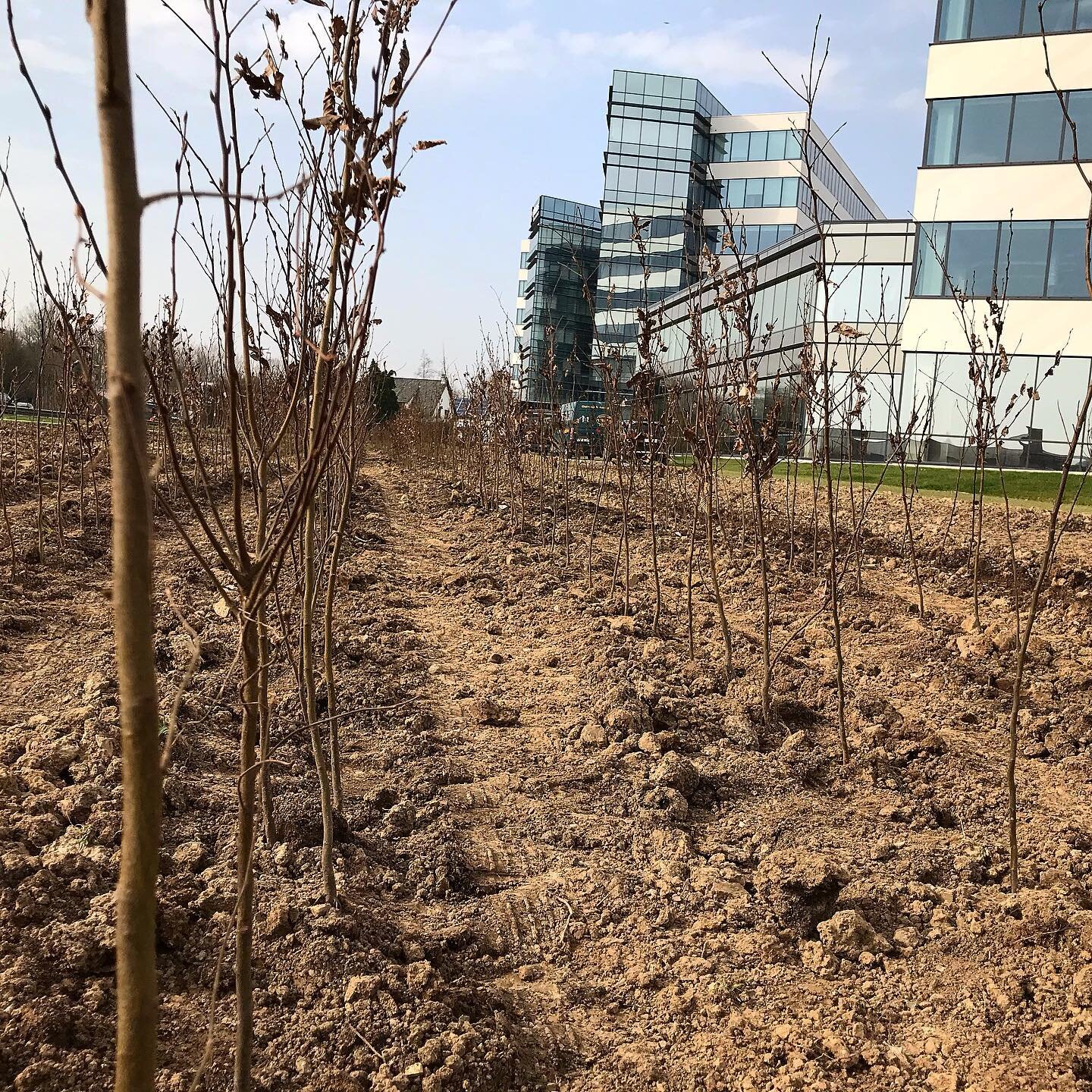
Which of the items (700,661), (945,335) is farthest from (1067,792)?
(945,335)

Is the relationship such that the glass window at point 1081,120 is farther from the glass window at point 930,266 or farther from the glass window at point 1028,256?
the glass window at point 930,266

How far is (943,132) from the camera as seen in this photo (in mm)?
19500

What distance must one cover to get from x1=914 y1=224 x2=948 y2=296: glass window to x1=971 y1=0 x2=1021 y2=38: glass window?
12.9 feet

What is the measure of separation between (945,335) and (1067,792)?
17.3m

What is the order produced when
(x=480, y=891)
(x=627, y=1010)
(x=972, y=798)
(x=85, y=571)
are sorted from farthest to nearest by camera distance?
(x=85, y=571) < (x=972, y=798) < (x=480, y=891) < (x=627, y=1010)

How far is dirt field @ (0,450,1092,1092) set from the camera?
2.49 metres

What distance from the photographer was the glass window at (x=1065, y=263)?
59.1 feet

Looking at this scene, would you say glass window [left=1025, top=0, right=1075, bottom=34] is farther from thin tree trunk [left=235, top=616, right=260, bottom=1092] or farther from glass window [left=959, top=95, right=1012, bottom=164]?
thin tree trunk [left=235, top=616, right=260, bottom=1092]

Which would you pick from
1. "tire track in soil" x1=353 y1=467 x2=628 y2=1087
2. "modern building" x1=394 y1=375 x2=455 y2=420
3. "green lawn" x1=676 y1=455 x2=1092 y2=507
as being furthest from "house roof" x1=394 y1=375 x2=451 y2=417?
"tire track in soil" x1=353 y1=467 x2=628 y2=1087

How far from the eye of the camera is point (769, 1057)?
255 cm

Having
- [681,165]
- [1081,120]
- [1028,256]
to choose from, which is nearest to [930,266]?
[1028,256]

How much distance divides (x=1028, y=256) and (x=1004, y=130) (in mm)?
2810

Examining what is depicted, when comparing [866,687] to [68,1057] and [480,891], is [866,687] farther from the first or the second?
[68,1057]

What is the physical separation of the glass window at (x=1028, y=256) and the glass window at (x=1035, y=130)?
132 cm
